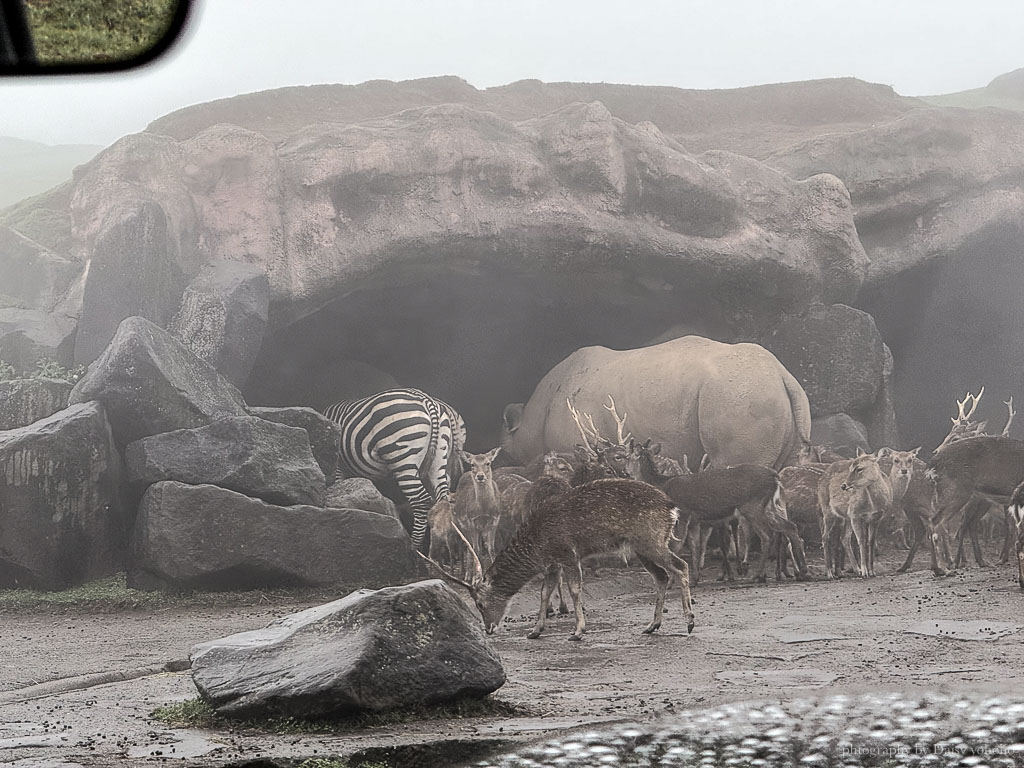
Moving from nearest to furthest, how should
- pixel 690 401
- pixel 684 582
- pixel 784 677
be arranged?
pixel 784 677 → pixel 684 582 → pixel 690 401

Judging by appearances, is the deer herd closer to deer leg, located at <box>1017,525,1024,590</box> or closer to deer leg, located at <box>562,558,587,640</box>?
deer leg, located at <box>1017,525,1024,590</box>

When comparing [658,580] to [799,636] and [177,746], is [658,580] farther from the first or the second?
[177,746]

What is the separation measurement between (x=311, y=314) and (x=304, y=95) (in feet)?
17.2

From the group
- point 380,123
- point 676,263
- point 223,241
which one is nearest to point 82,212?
point 223,241

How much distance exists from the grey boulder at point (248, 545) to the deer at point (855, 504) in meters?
3.63

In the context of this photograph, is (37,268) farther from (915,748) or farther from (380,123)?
(915,748)

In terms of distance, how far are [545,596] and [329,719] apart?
9.60 feet

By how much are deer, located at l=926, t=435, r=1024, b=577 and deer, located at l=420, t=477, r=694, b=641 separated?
11.4 feet

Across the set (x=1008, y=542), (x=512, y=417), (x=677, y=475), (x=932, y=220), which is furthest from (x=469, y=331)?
(x=1008, y=542)

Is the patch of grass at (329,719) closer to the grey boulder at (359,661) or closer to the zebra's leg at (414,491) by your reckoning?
the grey boulder at (359,661)

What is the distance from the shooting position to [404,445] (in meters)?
12.4

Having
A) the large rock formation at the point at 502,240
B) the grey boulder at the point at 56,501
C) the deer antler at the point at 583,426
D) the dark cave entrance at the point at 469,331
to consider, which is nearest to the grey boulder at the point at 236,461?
the grey boulder at the point at 56,501

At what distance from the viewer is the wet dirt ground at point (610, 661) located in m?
4.23

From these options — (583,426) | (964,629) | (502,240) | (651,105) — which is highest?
(651,105)
